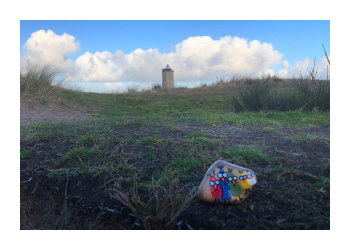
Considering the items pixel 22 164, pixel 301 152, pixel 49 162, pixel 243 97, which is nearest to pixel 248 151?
pixel 301 152

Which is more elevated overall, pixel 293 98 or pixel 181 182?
pixel 293 98

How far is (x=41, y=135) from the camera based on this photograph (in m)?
4.60

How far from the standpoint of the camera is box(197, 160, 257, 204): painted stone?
8.12 feet

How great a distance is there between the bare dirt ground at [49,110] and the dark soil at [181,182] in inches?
190

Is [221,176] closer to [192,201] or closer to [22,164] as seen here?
[192,201]

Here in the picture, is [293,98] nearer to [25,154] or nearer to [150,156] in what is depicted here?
[150,156]

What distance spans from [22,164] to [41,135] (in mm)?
1202

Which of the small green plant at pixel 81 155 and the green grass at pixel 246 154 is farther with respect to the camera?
the small green plant at pixel 81 155

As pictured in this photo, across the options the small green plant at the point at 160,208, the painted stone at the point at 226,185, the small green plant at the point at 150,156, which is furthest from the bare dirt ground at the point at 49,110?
the painted stone at the point at 226,185

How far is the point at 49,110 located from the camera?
9906 millimetres

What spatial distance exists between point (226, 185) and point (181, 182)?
0.51 m

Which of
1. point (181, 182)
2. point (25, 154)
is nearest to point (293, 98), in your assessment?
point (181, 182)

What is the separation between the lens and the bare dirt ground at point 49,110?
878cm

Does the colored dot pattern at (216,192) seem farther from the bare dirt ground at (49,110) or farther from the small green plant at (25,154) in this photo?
the bare dirt ground at (49,110)
